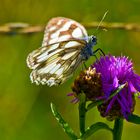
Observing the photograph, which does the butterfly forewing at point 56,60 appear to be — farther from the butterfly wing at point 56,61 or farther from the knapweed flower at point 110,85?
the knapweed flower at point 110,85

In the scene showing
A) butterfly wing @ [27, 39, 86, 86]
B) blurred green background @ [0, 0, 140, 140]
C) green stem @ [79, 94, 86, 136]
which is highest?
butterfly wing @ [27, 39, 86, 86]

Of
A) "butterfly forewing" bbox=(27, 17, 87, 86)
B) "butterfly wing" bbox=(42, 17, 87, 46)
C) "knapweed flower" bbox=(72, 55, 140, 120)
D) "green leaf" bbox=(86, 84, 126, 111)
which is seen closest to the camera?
"green leaf" bbox=(86, 84, 126, 111)

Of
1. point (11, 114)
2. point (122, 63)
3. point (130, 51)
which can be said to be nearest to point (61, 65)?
point (122, 63)

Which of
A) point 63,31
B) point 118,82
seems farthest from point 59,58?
point 118,82

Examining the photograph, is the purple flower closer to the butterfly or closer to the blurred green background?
the butterfly

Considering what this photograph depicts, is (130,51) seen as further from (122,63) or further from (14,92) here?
(122,63)

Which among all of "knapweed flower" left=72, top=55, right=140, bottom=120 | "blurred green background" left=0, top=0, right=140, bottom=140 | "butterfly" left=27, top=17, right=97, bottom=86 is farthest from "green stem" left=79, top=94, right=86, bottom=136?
"blurred green background" left=0, top=0, right=140, bottom=140
